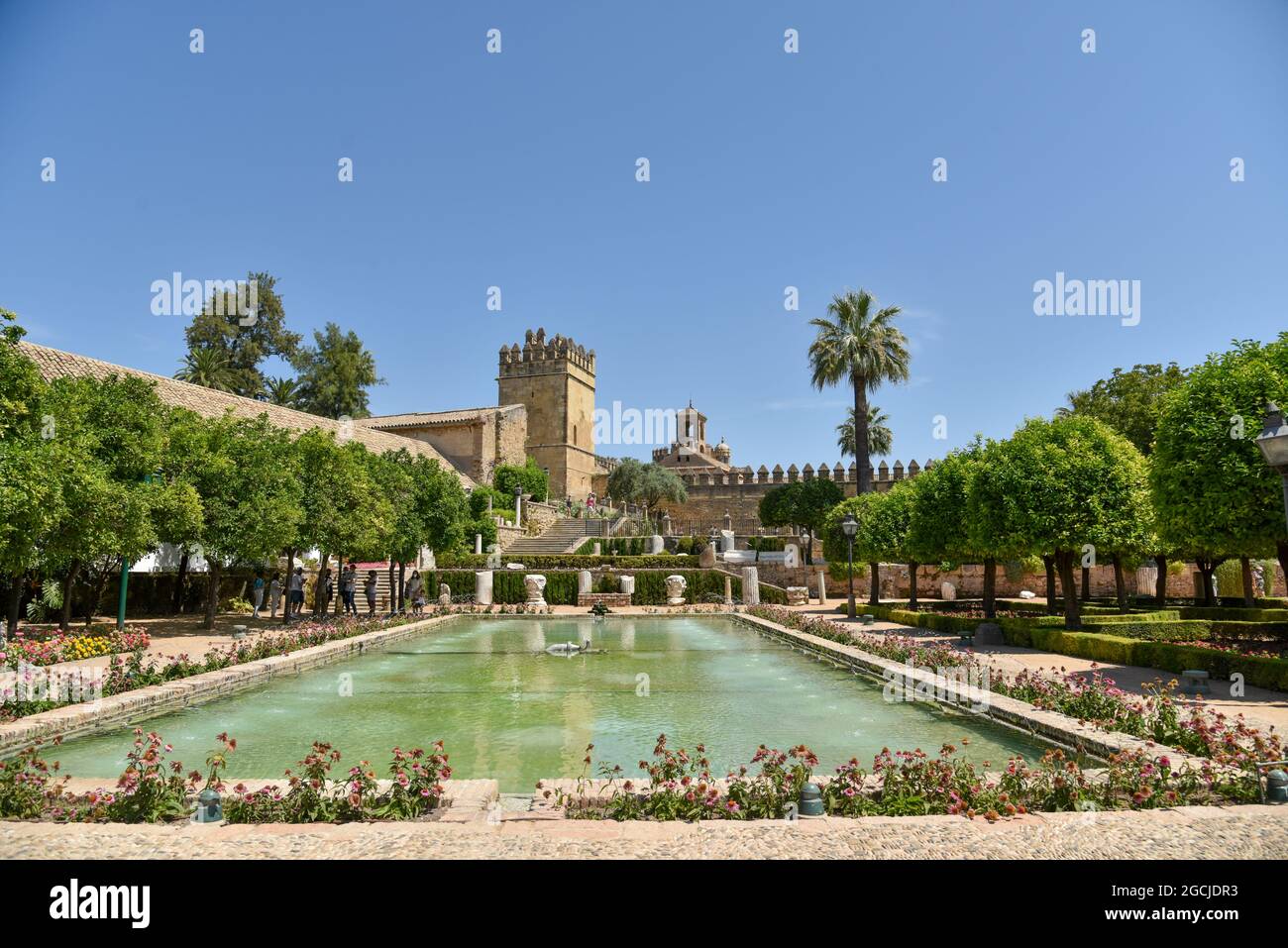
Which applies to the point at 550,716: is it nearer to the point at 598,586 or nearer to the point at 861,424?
the point at 598,586

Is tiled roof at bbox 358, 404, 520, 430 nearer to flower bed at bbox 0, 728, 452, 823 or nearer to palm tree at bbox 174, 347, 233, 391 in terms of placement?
palm tree at bbox 174, 347, 233, 391

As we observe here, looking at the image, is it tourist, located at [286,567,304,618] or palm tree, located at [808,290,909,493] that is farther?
palm tree, located at [808,290,909,493]

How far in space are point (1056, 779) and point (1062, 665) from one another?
24.8 feet

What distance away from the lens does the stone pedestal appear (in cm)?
2577

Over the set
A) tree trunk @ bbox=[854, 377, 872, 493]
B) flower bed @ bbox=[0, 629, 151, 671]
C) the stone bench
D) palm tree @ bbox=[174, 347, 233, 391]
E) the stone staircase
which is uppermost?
palm tree @ bbox=[174, 347, 233, 391]

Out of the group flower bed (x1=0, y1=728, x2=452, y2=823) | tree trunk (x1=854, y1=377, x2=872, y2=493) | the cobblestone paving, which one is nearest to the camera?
the cobblestone paving

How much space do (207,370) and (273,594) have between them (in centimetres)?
2363

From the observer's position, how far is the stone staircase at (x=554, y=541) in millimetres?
38312

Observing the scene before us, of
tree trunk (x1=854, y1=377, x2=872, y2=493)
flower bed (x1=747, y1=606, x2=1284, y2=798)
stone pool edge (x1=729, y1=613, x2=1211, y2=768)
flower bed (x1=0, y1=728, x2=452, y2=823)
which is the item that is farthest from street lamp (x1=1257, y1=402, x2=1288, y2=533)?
tree trunk (x1=854, y1=377, x2=872, y2=493)

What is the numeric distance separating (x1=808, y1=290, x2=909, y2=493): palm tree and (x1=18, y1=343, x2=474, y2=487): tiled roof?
17.3 metres

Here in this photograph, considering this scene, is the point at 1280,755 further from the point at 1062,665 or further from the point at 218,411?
the point at 218,411

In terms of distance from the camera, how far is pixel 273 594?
2070cm

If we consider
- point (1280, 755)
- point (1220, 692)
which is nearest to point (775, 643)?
point (1220, 692)

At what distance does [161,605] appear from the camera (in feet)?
70.5
